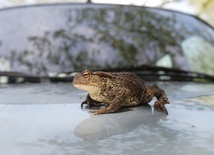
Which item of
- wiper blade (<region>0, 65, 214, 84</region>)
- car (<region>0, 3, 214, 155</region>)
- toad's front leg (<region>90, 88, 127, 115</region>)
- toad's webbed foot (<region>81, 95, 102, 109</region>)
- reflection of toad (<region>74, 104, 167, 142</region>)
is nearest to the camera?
reflection of toad (<region>74, 104, 167, 142</region>)

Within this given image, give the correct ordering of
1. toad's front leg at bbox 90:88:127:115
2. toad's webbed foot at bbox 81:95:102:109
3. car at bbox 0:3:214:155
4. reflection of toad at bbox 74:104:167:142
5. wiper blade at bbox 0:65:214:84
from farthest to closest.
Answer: wiper blade at bbox 0:65:214:84
car at bbox 0:3:214:155
toad's webbed foot at bbox 81:95:102:109
toad's front leg at bbox 90:88:127:115
reflection of toad at bbox 74:104:167:142

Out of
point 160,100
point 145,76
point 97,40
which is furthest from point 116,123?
point 97,40

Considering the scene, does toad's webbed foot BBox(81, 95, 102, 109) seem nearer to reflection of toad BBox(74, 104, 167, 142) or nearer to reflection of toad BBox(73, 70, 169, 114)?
reflection of toad BBox(73, 70, 169, 114)

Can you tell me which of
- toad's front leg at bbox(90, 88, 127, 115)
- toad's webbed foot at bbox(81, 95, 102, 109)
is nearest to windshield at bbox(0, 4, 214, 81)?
toad's webbed foot at bbox(81, 95, 102, 109)

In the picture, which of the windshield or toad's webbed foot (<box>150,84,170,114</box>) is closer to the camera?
toad's webbed foot (<box>150,84,170,114</box>)

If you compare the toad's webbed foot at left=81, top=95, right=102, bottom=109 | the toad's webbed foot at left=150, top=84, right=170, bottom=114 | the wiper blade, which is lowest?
the wiper blade

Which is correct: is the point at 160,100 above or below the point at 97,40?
below

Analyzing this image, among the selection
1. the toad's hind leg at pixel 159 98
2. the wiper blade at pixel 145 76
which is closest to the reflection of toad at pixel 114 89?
the toad's hind leg at pixel 159 98

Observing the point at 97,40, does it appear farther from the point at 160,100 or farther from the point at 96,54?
the point at 160,100
